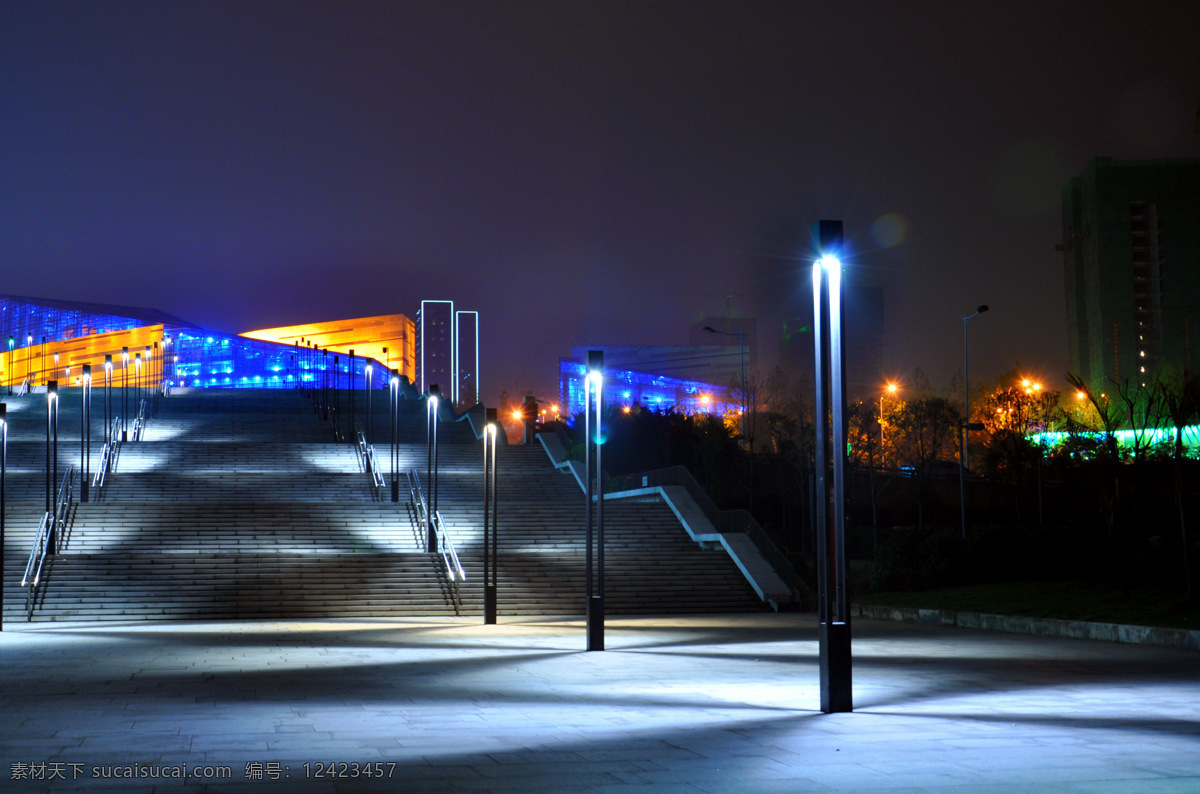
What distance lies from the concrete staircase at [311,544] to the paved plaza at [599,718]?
7.51m

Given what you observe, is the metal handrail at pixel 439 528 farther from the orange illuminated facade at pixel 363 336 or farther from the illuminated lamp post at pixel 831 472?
the orange illuminated facade at pixel 363 336

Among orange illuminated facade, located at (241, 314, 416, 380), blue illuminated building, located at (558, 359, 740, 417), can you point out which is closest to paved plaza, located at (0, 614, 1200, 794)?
blue illuminated building, located at (558, 359, 740, 417)

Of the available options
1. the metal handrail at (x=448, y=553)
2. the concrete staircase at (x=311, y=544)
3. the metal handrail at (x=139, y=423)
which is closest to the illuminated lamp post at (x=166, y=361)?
the metal handrail at (x=139, y=423)

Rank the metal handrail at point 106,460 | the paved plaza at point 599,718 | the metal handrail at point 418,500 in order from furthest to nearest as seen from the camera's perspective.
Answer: the metal handrail at point 106,460
the metal handrail at point 418,500
the paved plaza at point 599,718

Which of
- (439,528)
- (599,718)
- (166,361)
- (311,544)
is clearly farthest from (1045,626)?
(166,361)

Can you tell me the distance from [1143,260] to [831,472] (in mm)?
110278

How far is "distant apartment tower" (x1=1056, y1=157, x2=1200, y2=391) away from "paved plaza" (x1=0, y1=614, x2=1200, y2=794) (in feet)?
329

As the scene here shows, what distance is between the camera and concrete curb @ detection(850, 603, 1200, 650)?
1502 cm

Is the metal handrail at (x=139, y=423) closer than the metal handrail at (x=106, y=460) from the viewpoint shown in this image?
No

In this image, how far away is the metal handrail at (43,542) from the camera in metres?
23.2

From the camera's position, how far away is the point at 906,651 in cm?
1486

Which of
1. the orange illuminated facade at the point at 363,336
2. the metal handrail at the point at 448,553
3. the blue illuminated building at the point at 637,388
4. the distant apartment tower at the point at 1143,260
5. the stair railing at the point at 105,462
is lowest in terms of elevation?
the metal handrail at the point at 448,553

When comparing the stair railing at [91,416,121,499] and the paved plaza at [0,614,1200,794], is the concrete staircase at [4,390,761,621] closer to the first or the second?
the stair railing at [91,416,121,499]

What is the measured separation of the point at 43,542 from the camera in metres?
27.3
